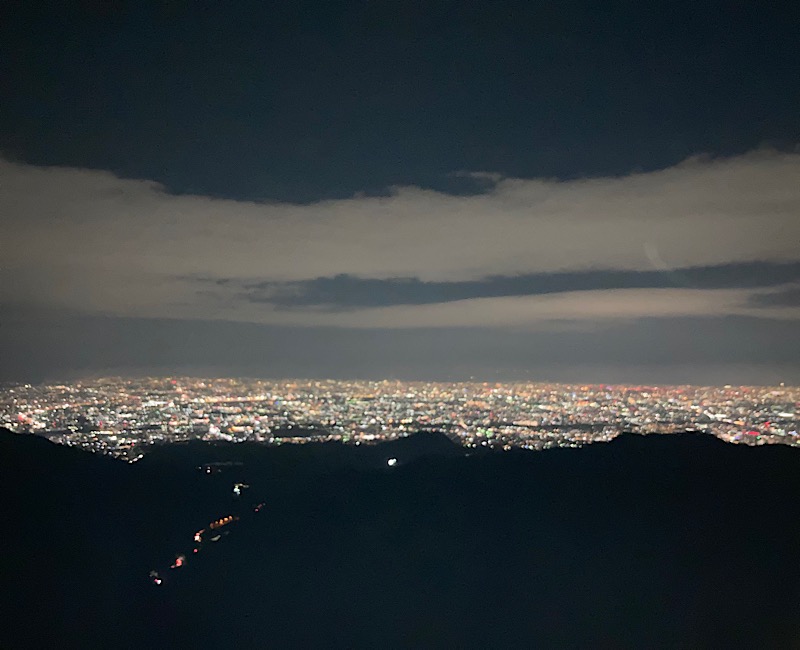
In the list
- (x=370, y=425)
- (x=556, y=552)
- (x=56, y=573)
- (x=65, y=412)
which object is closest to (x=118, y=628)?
(x=56, y=573)

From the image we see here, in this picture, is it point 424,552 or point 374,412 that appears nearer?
point 424,552

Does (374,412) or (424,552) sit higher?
(374,412)

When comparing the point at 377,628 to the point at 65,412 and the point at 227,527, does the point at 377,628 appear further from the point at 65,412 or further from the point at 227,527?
the point at 65,412

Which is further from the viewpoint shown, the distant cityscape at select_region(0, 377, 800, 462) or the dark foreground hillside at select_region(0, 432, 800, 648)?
the distant cityscape at select_region(0, 377, 800, 462)

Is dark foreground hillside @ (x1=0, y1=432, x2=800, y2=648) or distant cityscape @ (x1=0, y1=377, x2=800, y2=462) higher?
distant cityscape @ (x1=0, y1=377, x2=800, y2=462)

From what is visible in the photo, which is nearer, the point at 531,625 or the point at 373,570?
the point at 531,625

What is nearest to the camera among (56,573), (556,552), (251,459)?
(56,573)
